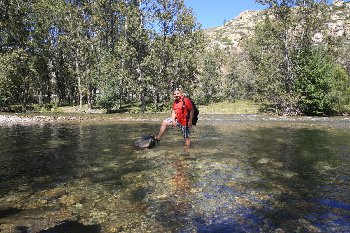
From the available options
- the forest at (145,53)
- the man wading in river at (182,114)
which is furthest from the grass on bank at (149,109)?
the man wading in river at (182,114)

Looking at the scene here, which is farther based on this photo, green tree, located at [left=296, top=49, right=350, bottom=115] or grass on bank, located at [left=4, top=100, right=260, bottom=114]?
grass on bank, located at [left=4, top=100, right=260, bottom=114]

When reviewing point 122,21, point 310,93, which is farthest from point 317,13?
point 122,21

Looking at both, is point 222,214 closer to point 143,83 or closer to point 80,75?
point 143,83

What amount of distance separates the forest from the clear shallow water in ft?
130

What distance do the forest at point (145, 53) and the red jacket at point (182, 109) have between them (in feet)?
131

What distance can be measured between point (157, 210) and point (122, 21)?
232 ft

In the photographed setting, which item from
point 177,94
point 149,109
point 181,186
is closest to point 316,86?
point 149,109

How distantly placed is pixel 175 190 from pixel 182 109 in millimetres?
9578

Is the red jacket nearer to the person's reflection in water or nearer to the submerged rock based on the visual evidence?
the submerged rock

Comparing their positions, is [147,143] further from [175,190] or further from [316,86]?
[316,86]

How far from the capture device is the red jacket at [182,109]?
68.2 ft

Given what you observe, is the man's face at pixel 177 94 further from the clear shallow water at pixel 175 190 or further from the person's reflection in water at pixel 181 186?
the person's reflection in water at pixel 181 186

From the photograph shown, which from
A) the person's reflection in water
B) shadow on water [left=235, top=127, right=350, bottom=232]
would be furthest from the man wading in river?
the person's reflection in water

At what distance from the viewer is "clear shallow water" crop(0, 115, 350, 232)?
29.1 ft
